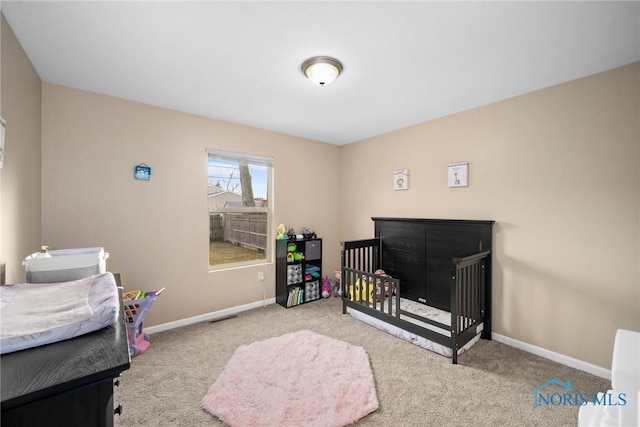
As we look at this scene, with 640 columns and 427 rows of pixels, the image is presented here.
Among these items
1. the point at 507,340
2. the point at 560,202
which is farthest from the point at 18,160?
the point at 507,340

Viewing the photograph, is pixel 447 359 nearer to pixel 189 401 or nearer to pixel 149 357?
pixel 189 401

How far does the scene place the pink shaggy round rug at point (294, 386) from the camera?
166cm

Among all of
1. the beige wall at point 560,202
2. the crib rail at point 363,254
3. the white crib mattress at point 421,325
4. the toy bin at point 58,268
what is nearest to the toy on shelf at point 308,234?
the crib rail at point 363,254

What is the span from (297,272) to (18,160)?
107 inches

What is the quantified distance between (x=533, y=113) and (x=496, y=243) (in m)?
1.20

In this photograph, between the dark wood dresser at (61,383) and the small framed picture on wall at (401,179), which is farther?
the small framed picture on wall at (401,179)

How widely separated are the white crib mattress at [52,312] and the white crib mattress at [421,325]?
240cm

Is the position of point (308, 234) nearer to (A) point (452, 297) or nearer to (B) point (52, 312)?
(A) point (452, 297)

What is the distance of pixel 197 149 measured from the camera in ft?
9.84

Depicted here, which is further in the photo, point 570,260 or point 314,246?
point 314,246

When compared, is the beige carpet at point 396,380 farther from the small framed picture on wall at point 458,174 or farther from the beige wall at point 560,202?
the small framed picture on wall at point 458,174

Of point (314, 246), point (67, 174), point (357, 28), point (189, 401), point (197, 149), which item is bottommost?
point (189, 401)

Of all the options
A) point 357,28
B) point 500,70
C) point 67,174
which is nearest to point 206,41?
point 357,28

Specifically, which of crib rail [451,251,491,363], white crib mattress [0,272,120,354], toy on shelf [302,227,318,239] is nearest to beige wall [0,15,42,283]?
white crib mattress [0,272,120,354]
